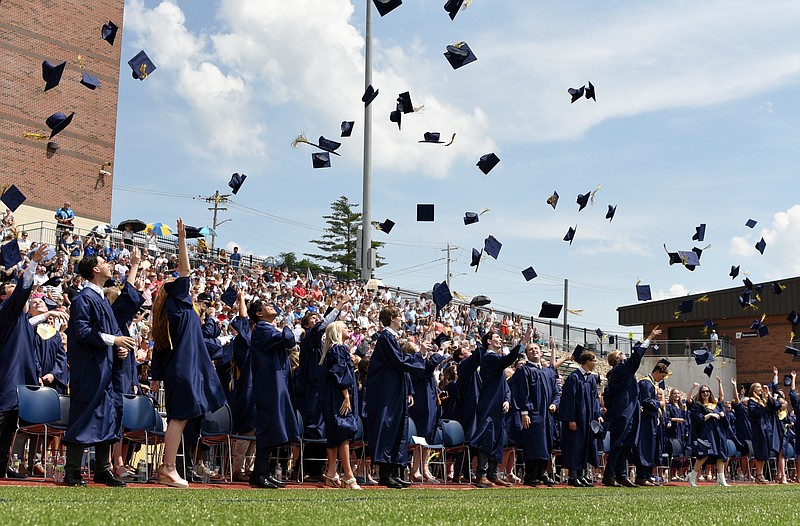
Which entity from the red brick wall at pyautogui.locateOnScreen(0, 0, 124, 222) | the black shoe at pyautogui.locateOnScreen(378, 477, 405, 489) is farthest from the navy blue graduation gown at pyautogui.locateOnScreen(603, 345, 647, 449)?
the red brick wall at pyautogui.locateOnScreen(0, 0, 124, 222)

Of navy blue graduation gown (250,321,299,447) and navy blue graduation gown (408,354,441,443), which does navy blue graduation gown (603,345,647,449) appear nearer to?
navy blue graduation gown (408,354,441,443)

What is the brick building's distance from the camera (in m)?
40.9

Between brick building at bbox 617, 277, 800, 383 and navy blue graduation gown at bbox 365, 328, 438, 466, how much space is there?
1264 inches

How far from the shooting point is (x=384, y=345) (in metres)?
9.97

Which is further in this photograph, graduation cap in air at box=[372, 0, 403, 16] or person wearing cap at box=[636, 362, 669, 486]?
graduation cap in air at box=[372, 0, 403, 16]

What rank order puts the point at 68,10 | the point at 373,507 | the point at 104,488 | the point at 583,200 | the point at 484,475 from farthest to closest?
the point at 68,10, the point at 583,200, the point at 484,475, the point at 104,488, the point at 373,507

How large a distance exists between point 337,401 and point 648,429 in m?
5.56

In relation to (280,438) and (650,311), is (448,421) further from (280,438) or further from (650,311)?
(650,311)

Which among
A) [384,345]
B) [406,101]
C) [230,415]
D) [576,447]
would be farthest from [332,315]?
[406,101]

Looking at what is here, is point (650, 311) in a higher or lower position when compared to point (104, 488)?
higher

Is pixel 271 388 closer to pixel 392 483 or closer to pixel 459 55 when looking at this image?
pixel 392 483

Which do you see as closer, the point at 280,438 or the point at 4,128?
the point at 280,438

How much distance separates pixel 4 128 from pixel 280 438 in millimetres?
25538

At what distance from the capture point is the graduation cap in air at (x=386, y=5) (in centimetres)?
1382
